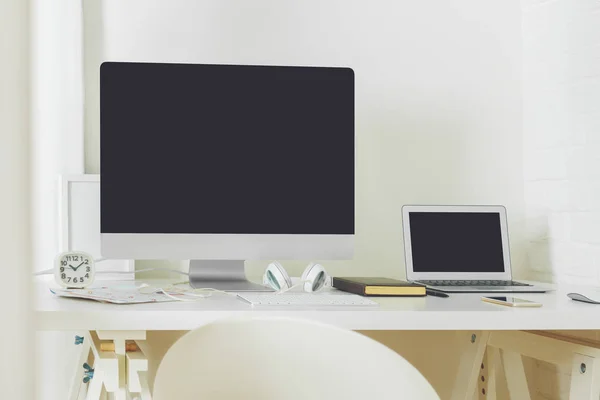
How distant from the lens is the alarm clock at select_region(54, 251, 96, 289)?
61.0 inches

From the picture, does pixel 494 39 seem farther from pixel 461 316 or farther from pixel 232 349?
pixel 232 349

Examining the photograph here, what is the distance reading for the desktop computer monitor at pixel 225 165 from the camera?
1701 millimetres

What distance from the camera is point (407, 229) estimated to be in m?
1.89

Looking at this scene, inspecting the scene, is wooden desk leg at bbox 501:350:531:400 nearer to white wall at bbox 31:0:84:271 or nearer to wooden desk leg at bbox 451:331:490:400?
wooden desk leg at bbox 451:331:490:400

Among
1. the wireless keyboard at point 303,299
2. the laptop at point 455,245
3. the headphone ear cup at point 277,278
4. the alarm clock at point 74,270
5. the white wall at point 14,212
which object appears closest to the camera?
the white wall at point 14,212

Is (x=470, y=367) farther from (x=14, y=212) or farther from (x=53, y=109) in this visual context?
(x=14, y=212)

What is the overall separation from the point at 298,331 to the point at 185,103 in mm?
969

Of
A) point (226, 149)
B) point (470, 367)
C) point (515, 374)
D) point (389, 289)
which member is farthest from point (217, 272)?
point (515, 374)

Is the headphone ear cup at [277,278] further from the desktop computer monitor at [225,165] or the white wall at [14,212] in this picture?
the white wall at [14,212]

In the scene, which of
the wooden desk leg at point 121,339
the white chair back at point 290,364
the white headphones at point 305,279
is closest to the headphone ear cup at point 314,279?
the white headphones at point 305,279

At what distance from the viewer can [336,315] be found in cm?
134

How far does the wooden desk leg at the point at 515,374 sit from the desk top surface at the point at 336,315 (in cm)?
46

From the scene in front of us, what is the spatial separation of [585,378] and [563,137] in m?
0.76

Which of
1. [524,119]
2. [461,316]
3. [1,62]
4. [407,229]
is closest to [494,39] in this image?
[524,119]
